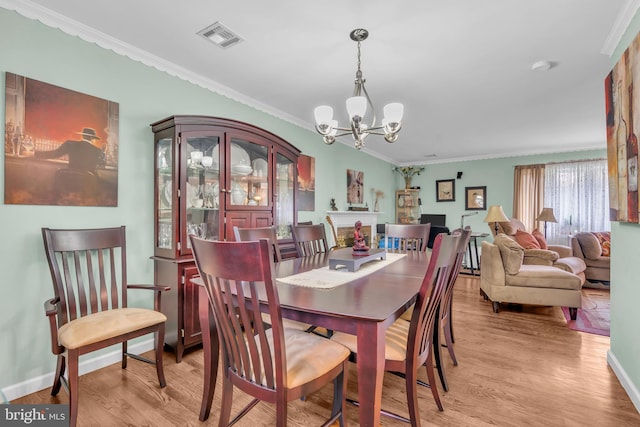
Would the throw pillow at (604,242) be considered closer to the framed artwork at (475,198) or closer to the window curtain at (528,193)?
the window curtain at (528,193)

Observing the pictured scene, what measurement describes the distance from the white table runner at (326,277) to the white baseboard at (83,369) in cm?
160

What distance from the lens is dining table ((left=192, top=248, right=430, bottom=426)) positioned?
1.11m

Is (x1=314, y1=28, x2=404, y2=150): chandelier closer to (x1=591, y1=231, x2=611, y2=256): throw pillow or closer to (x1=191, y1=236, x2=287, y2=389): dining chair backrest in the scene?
(x1=191, y1=236, x2=287, y2=389): dining chair backrest

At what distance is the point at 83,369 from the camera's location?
214 cm

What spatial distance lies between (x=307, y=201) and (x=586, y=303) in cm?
383

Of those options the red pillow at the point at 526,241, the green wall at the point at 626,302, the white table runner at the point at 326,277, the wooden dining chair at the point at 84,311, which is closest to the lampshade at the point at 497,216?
the red pillow at the point at 526,241

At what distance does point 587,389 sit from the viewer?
1960 mm

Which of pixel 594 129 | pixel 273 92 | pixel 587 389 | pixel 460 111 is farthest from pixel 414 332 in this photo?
pixel 594 129

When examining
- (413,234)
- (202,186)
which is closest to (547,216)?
(413,234)

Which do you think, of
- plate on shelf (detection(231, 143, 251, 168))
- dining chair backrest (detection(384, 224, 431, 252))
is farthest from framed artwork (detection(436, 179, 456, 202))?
plate on shelf (detection(231, 143, 251, 168))

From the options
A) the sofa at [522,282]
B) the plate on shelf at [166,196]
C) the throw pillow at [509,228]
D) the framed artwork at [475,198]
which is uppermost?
the framed artwork at [475,198]

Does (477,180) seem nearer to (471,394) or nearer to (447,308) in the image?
(447,308)

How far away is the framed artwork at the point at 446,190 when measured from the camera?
709 cm

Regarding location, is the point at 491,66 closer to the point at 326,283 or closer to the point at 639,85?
the point at 639,85
